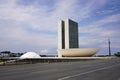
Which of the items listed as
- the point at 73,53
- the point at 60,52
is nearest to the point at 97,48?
the point at 73,53

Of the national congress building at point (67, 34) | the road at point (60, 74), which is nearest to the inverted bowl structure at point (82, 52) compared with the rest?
the national congress building at point (67, 34)

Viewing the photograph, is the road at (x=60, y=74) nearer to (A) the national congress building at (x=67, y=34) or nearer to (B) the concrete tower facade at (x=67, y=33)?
(A) the national congress building at (x=67, y=34)

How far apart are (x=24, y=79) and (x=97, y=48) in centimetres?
11271

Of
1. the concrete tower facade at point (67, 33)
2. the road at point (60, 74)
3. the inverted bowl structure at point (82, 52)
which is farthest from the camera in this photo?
the concrete tower facade at point (67, 33)

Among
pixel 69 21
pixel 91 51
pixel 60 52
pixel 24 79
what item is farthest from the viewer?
pixel 69 21

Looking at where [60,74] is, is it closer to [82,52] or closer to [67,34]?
[82,52]

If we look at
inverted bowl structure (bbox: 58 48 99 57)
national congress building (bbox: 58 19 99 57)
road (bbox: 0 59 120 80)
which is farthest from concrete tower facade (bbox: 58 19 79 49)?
road (bbox: 0 59 120 80)

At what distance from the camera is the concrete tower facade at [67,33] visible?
149 m

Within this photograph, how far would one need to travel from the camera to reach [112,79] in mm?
15195

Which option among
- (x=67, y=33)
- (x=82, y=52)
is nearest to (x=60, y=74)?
(x=82, y=52)

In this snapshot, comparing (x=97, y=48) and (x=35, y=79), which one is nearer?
(x=35, y=79)

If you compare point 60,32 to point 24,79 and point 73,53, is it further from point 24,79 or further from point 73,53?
point 24,79

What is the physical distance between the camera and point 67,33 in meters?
149

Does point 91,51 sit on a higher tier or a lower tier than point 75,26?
lower
